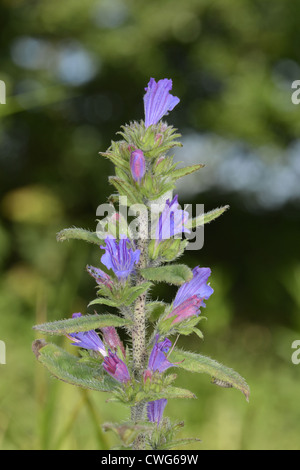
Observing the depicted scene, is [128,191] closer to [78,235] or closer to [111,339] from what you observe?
[78,235]

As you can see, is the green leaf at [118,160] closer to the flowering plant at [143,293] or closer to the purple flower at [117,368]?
the flowering plant at [143,293]

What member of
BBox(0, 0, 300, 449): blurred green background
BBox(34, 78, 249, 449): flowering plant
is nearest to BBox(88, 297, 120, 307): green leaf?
BBox(34, 78, 249, 449): flowering plant

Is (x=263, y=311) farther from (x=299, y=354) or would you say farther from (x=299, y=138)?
(x=299, y=354)

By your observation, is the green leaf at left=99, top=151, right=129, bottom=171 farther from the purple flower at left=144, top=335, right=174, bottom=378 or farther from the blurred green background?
the blurred green background

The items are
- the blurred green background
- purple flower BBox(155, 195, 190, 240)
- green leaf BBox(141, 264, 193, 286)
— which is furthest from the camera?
the blurred green background

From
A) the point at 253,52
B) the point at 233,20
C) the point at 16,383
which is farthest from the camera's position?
the point at 253,52

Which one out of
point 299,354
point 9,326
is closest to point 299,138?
point 299,354
